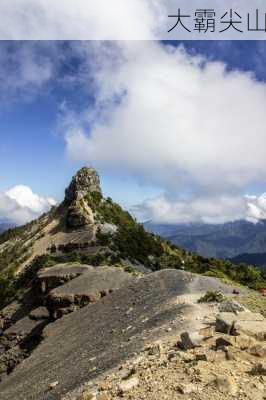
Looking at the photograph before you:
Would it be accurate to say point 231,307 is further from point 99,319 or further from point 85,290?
point 85,290

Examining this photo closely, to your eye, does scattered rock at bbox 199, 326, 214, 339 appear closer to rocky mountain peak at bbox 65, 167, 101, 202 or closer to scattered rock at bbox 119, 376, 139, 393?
scattered rock at bbox 119, 376, 139, 393

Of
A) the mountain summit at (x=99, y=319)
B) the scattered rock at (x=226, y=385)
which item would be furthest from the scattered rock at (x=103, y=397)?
the scattered rock at (x=226, y=385)

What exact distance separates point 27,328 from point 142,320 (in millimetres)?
23811

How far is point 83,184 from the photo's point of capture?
126750 millimetres

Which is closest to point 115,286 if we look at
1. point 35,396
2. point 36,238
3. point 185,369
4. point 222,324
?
point 35,396

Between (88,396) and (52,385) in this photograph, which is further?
(52,385)

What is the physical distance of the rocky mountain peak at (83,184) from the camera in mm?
125188

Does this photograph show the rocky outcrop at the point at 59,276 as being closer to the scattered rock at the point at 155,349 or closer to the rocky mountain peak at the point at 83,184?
the scattered rock at the point at 155,349

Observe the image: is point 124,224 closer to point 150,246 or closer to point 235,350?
point 150,246

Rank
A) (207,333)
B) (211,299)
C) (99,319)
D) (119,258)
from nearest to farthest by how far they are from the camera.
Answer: (207,333) → (211,299) → (99,319) → (119,258)

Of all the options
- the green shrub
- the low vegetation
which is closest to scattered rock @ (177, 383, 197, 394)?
the green shrub

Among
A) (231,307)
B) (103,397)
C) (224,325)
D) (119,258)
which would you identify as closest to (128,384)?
(103,397)

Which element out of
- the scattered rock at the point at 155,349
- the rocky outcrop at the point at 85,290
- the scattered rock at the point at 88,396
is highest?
the rocky outcrop at the point at 85,290

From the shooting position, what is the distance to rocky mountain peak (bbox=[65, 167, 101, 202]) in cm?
12519
